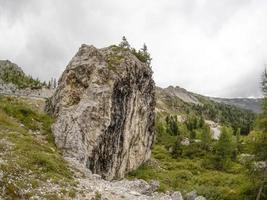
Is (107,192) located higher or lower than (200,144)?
lower

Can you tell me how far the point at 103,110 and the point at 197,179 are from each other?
73.5 feet

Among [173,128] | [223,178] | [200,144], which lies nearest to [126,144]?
[223,178]

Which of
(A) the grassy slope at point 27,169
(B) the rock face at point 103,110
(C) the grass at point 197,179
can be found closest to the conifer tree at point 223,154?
(C) the grass at point 197,179

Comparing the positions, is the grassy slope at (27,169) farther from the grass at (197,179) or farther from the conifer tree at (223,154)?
the conifer tree at (223,154)

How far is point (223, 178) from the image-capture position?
57.3m

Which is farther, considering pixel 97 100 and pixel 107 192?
pixel 97 100

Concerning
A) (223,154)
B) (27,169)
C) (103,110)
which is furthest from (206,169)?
(27,169)

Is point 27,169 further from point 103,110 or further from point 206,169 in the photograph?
point 206,169

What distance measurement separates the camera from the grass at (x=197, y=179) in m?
38.3

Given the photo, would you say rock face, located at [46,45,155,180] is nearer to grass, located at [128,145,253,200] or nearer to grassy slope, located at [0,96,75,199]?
grassy slope, located at [0,96,75,199]

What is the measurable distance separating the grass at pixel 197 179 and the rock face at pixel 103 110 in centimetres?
376

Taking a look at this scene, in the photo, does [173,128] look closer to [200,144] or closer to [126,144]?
[200,144]

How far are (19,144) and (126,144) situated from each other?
21.1 metres

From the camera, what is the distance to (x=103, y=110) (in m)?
42.6
